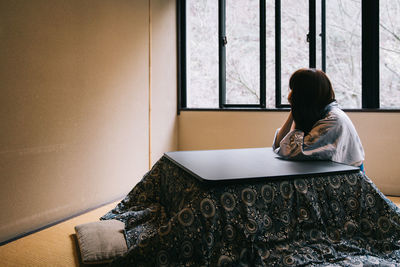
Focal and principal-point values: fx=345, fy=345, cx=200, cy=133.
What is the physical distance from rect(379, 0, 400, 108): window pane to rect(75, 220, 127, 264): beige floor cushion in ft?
8.70

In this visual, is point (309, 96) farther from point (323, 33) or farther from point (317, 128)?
point (323, 33)

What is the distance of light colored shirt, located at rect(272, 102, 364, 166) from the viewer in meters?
1.88

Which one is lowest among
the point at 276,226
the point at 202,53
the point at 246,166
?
the point at 276,226

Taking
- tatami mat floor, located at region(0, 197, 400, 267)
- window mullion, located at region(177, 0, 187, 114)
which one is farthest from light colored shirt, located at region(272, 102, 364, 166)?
window mullion, located at region(177, 0, 187, 114)

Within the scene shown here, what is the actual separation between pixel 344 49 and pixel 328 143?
1.84 m

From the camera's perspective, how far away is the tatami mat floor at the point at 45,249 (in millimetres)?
1813

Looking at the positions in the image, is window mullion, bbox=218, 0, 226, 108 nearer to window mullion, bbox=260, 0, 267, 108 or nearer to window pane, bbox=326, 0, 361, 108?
window mullion, bbox=260, 0, 267, 108

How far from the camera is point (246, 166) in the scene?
67.2 inches

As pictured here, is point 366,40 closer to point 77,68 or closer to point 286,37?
point 286,37

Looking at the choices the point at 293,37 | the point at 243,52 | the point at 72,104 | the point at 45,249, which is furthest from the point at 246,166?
the point at 243,52

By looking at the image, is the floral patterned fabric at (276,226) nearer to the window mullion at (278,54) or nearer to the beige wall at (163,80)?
the beige wall at (163,80)

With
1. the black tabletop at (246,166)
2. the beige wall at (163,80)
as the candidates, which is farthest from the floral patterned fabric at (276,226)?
the beige wall at (163,80)

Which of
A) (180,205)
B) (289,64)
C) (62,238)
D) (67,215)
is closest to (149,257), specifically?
(180,205)

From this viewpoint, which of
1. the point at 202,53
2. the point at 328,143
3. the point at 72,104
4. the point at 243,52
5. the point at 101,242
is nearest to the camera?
the point at 101,242
